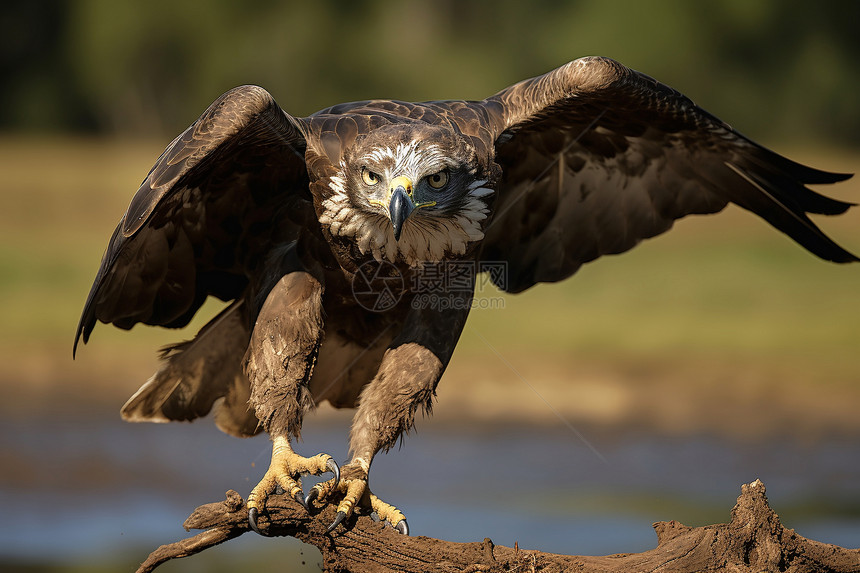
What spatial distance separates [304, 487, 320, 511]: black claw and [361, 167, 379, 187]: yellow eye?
147cm

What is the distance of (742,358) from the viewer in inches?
543

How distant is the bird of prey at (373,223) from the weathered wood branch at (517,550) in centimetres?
11

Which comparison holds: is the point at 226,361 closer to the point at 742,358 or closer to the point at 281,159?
the point at 281,159

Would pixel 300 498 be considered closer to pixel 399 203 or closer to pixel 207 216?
pixel 399 203

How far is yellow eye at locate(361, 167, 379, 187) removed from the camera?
5562 millimetres

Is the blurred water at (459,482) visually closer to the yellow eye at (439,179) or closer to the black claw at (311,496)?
the black claw at (311,496)

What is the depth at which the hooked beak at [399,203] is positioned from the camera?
529cm

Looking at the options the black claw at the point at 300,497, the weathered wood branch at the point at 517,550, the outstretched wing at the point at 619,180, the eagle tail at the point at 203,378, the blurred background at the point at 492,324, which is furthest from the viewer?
the blurred background at the point at 492,324

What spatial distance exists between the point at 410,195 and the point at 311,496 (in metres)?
1.47

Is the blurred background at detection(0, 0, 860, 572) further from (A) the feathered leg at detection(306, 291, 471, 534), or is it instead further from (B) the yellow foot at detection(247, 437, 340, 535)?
(B) the yellow foot at detection(247, 437, 340, 535)

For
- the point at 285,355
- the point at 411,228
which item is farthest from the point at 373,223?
the point at 285,355

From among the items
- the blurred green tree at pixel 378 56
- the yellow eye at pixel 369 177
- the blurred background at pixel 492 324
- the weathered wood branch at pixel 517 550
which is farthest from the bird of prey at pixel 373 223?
the blurred green tree at pixel 378 56

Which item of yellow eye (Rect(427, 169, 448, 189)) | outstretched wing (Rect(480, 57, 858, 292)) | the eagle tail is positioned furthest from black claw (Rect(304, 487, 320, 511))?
outstretched wing (Rect(480, 57, 858, 292))

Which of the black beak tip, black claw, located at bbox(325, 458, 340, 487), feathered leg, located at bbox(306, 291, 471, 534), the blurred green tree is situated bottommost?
black claw, located at bbox(325, 458, 340, 487)
